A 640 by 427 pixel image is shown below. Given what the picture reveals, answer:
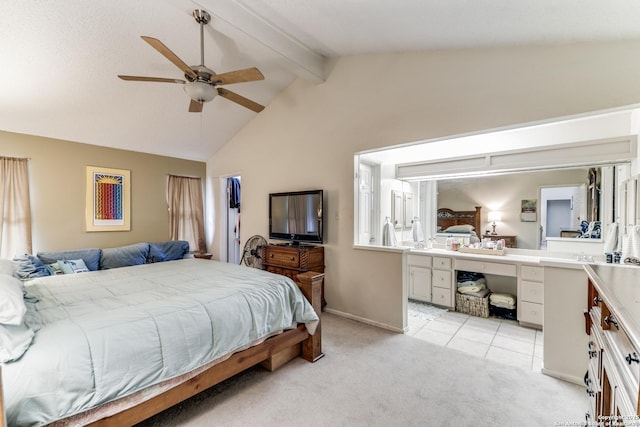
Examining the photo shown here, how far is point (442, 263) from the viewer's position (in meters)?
3.75

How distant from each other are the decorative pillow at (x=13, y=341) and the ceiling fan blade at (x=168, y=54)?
1828mm

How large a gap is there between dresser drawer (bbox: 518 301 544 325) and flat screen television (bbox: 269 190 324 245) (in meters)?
2.48

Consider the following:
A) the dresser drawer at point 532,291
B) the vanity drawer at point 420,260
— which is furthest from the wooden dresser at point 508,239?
the vanity drawer at point 420,260

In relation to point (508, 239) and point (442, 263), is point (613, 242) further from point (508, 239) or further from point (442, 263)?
point (442, 263)

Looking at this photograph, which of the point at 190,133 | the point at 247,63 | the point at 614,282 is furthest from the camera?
the point at 190,133

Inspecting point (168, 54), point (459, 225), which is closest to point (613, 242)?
point (459, 225)

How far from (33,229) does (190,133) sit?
8.02 feet

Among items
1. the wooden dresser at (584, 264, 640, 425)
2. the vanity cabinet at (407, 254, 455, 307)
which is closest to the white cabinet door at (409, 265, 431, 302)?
the vanity cabinet at (407, 254, 455, 307)

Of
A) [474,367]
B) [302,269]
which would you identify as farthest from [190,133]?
[474,367]

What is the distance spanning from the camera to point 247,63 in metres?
3.47

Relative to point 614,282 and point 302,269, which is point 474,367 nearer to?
point 614,282

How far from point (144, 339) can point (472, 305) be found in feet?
11.9

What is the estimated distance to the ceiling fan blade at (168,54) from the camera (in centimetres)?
194

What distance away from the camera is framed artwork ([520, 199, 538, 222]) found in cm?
343
